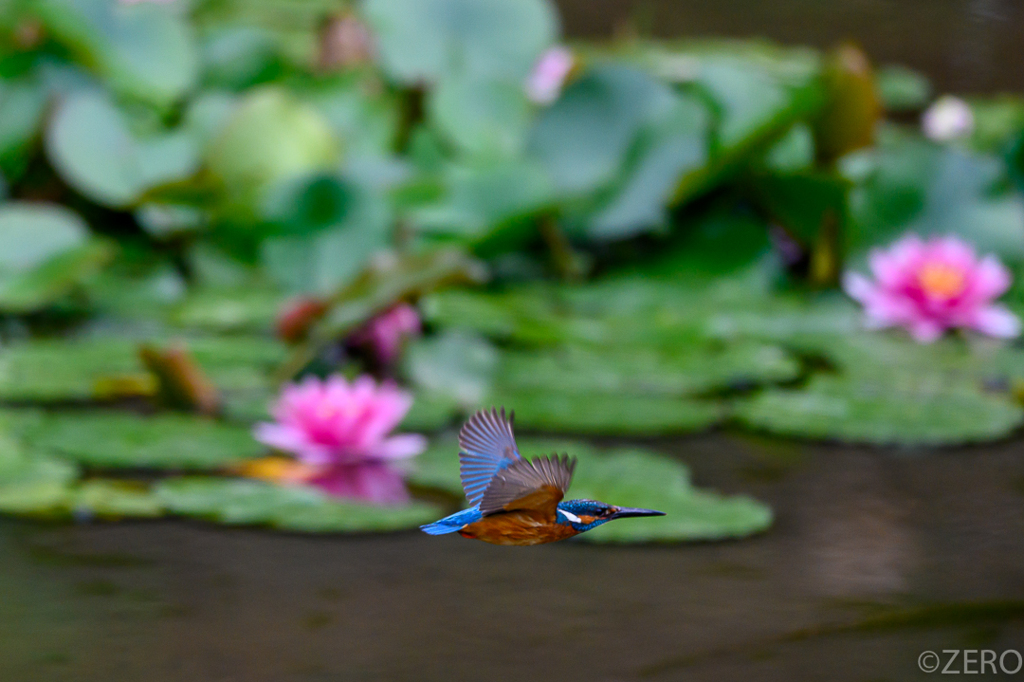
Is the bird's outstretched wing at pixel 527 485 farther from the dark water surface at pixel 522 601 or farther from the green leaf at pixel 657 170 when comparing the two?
the green leaf at pixel 657 170

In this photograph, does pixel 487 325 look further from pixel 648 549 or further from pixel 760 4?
pixel 760 4

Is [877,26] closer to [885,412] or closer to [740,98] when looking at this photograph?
[740,98]

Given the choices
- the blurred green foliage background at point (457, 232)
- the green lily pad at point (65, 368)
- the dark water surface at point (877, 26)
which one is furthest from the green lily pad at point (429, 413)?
the dark water surface at point (877, 26)

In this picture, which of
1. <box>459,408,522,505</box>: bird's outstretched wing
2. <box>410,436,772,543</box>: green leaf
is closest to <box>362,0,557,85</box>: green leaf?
<box>410,436,772,543</box>: green leaf

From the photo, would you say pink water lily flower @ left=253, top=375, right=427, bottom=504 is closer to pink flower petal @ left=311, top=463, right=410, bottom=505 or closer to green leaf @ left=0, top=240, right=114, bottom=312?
pink flower petal @ left=311, top=463, right=410, bottom=505

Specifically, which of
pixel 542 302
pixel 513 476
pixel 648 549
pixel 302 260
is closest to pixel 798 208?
pixel 542 302

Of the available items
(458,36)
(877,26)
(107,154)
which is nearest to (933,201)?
(458,36)
